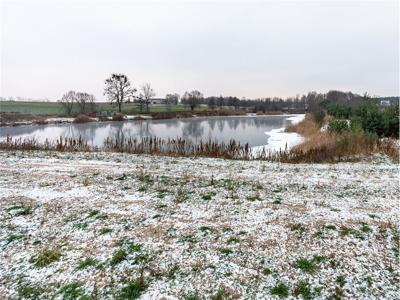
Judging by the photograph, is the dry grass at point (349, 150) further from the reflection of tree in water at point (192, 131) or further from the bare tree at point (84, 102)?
the bare tree at point (84, 102)

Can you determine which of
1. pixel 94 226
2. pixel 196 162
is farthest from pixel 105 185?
pixel 196 162

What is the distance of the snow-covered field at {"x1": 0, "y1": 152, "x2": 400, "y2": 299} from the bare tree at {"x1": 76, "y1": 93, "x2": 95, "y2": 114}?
4411 centimetres

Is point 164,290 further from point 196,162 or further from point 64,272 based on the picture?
point 196,162

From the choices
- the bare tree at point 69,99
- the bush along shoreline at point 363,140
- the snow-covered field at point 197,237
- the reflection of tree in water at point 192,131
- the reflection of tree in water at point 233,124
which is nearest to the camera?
the snow-covered field at point 197,237

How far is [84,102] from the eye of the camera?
48.1m

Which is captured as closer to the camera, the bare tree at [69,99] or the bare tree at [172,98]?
the bare tree at [69,99]

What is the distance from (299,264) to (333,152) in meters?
8.35

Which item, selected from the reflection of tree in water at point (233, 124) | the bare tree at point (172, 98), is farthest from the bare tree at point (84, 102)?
the bare tree at point (172, 98)

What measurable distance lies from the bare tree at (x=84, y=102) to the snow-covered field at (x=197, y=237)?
4411 centimetres

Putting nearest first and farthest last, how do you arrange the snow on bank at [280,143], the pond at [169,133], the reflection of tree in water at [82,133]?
the snow on bank at [280,143] → the pond at [169,133] → the reflection of tree in water at [82,133]

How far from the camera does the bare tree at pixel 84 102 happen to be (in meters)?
47.7

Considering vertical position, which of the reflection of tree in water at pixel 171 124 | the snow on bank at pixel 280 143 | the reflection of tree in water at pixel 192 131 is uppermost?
the reflection of tree in water at pixel 171 124

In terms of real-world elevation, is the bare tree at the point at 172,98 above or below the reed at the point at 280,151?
above

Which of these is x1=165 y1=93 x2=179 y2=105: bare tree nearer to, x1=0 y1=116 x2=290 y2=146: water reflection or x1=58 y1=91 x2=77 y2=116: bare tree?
x1=58 y1=91 x2=77 y2=116: bare tree
